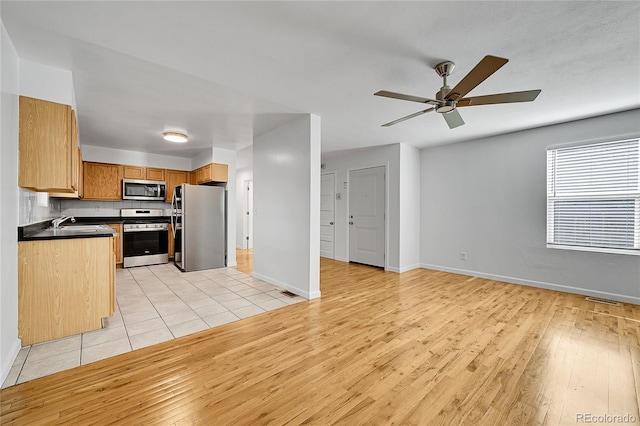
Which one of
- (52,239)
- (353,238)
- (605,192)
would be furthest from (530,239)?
(52,239)

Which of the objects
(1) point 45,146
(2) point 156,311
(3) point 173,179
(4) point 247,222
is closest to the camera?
(1) point 45,146

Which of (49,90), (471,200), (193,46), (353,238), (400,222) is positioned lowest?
(353,238)

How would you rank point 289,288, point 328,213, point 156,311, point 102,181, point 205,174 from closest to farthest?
point 156,311, point 289,288, point 102,181, point 205,174, point 328,213

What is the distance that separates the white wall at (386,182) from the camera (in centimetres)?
504

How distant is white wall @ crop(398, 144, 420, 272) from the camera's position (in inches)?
198

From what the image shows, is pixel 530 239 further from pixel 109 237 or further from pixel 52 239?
pixel 52 239

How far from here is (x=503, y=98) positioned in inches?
83.9

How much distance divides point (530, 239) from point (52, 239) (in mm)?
5801

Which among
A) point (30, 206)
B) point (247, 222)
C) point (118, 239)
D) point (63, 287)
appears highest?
point (30, 206)

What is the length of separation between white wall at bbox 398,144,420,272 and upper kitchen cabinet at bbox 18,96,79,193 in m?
4.56

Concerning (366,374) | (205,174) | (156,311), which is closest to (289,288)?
(156,311)

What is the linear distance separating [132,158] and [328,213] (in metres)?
4.30

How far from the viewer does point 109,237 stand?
99.6 inches

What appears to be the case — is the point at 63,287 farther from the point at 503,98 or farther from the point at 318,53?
the point at 503,98
